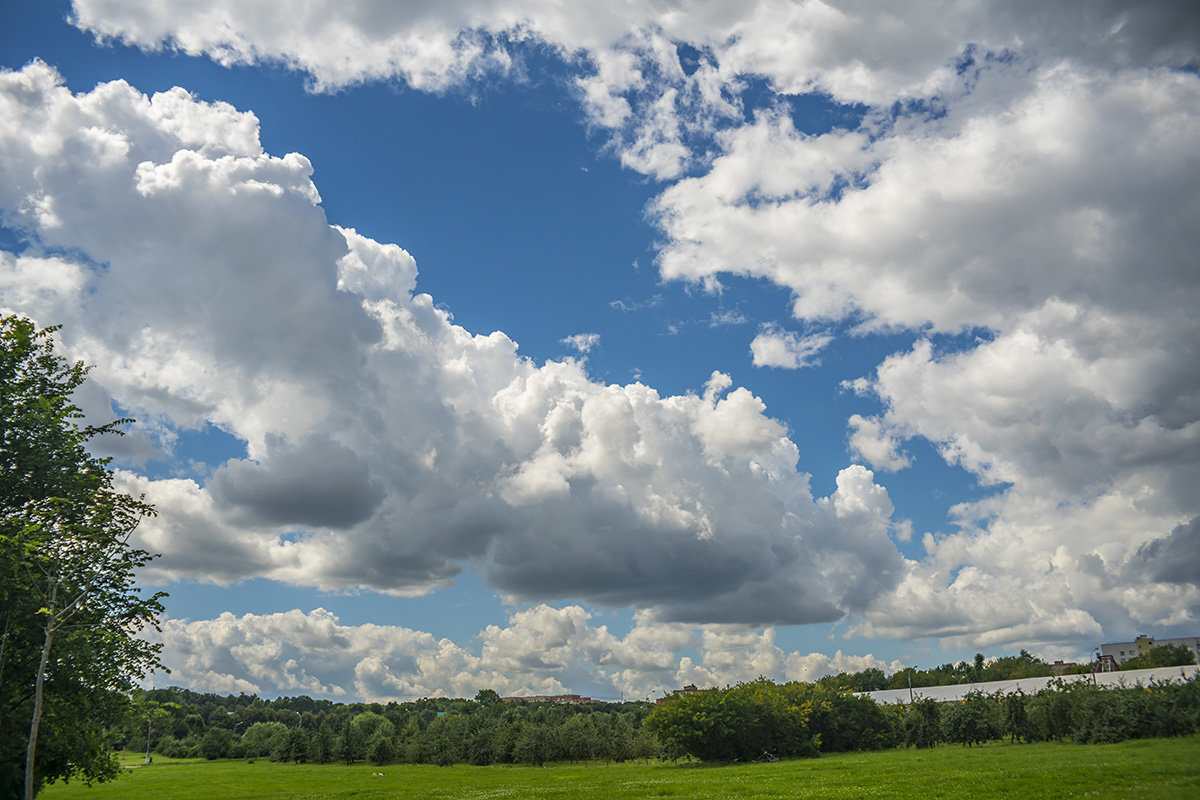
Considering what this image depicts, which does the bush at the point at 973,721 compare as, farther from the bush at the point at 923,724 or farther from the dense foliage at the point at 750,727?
the bush at the point at 923,724

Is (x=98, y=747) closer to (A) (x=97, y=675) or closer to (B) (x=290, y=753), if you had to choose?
(A) (x=97, y=675)

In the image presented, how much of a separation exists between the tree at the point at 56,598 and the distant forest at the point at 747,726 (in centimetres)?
212

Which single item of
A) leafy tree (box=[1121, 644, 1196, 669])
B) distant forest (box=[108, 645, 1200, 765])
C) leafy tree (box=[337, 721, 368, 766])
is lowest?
leafy tree (box=[337, 721, 368, 766])

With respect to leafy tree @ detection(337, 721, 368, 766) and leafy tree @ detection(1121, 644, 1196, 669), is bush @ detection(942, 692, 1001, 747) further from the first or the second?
leafy tree @ detection(337, 721, 368, 766)

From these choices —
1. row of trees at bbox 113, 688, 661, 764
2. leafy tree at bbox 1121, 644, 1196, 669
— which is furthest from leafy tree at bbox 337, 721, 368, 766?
leafy tree at bbox 1121, 644, 1196, 669

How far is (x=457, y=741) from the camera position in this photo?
116000 mm

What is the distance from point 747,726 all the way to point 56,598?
182 ft

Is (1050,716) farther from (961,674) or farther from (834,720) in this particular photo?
(961,674)

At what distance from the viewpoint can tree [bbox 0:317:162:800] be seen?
28.5m

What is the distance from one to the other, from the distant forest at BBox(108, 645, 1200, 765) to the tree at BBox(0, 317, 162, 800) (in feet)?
6.95

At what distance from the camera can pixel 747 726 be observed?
64.1m

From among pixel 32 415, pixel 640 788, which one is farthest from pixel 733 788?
pixel 32 415

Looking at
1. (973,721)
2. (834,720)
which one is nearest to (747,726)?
(834,720)

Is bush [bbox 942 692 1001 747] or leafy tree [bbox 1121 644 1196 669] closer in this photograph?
leafy tree [bbox 1121 644 1196 669]
